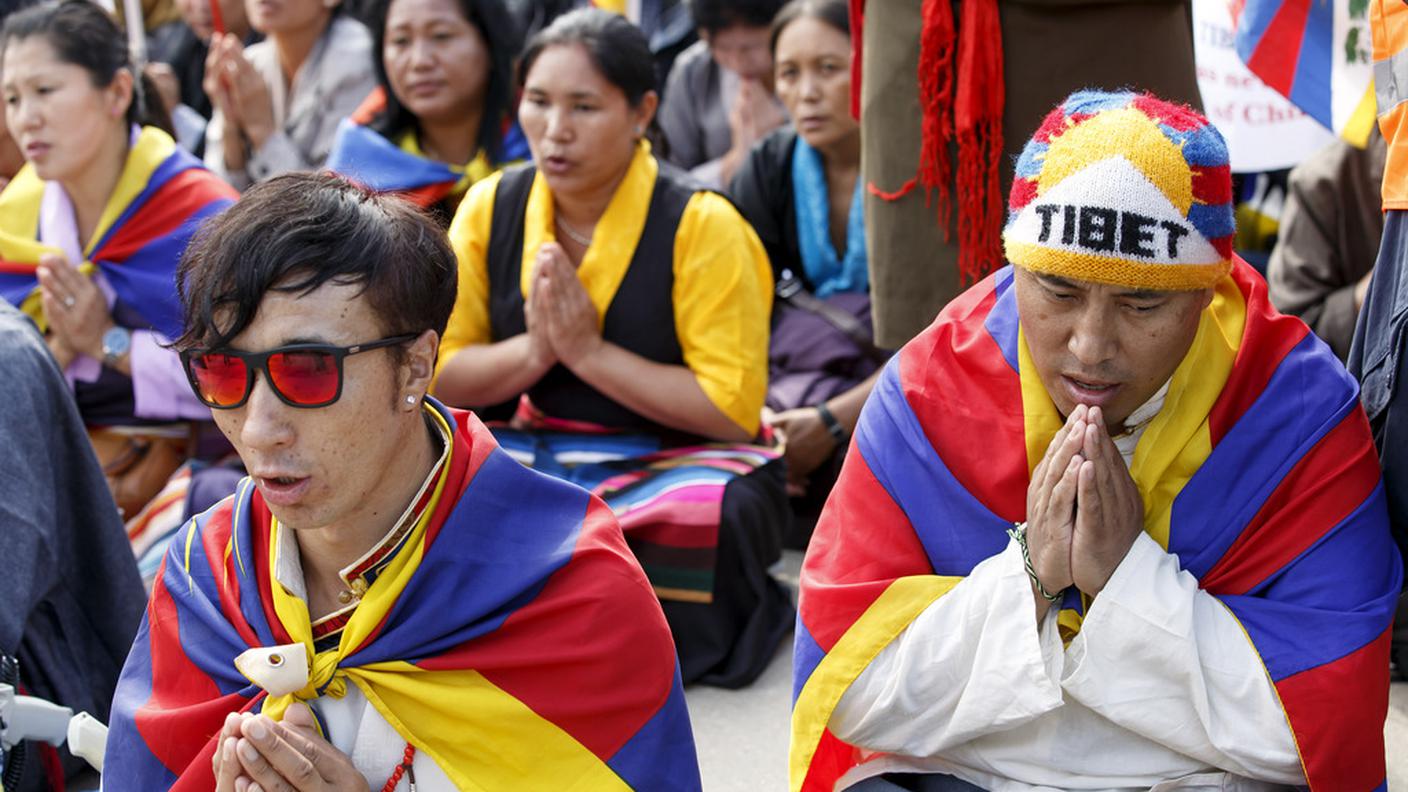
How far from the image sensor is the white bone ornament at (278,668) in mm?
2402

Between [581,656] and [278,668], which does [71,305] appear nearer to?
[278,668]

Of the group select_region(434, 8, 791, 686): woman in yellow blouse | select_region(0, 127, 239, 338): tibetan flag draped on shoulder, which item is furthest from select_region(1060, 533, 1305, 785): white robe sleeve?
select_region(0, 127, 239, 338): tibetan flag draped on shoulder

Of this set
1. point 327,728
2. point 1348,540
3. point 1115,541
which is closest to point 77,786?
point 327,728

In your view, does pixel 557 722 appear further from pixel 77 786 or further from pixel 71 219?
pixel 71 219

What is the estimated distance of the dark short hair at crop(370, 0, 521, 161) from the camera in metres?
5.57

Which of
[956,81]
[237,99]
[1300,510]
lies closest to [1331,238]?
[956,81]

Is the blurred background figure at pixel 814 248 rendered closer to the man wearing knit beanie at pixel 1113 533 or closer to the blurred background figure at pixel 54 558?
the blurred background figure at pixel 54 558

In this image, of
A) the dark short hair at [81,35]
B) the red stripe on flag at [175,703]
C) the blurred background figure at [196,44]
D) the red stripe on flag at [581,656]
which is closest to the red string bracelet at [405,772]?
the red stripe on flag at [581,656]

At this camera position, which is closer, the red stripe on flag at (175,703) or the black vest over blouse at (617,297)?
the red stripe on flag at (175,703)

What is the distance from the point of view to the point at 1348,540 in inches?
98.7

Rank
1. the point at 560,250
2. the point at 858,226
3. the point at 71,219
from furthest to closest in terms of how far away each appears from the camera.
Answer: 1. the point at 858,226
2. the point at 71,219
3. the point at 560,250

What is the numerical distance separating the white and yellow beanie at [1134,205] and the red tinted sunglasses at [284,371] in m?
1.04

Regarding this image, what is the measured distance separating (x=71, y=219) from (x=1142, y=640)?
139 inches

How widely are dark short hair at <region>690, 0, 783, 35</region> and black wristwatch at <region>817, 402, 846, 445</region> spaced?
205cm
